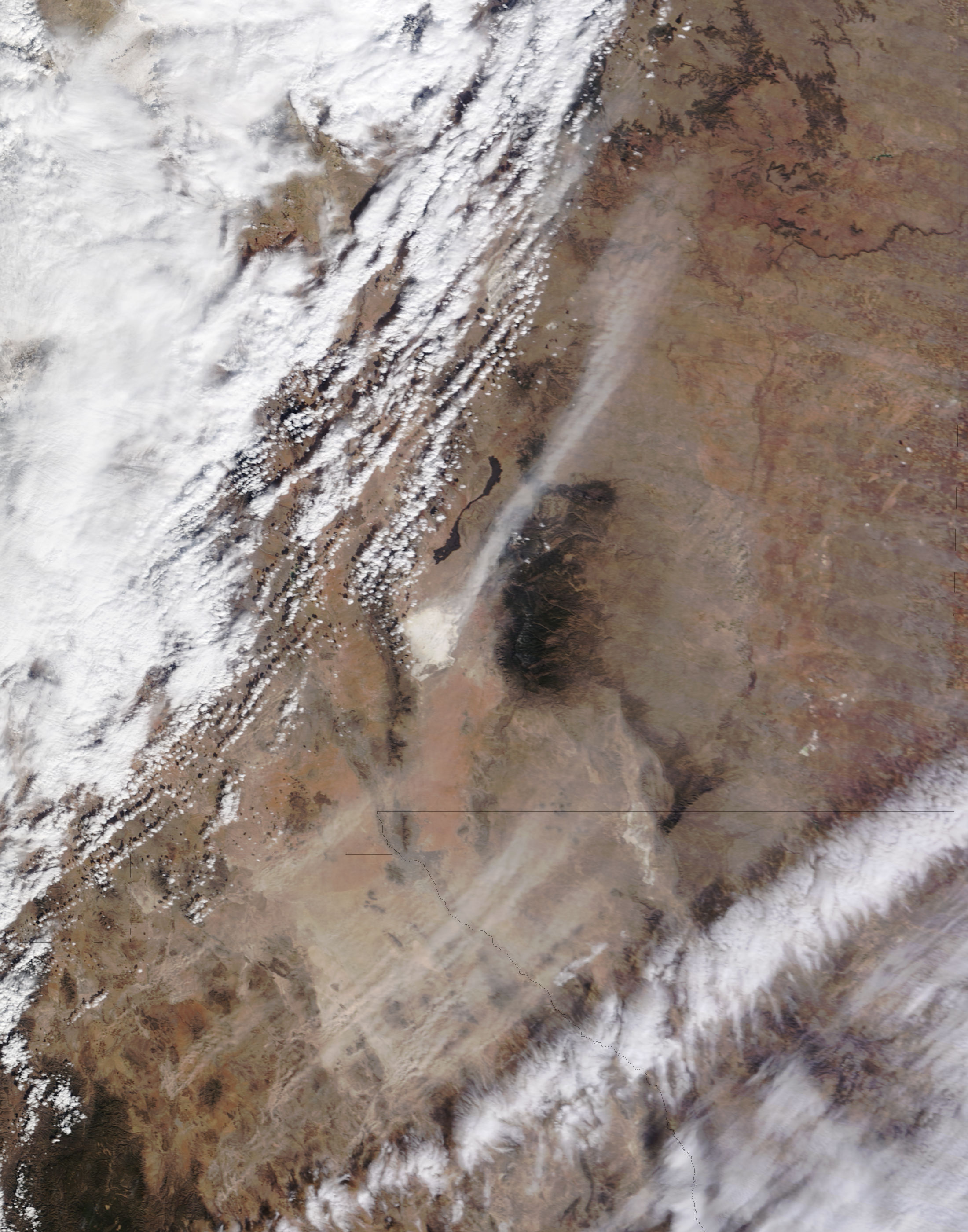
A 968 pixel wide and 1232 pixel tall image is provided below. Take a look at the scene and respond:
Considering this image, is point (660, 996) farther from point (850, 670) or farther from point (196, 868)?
point (196, 868)

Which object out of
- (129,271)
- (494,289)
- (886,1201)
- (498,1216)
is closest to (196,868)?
(498,1216)

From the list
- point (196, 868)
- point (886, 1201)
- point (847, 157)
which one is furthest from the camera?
point (196, 868)

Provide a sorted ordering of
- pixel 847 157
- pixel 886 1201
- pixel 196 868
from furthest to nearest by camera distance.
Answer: pixel 196 868
pixel 847 157
pixel 886 1201

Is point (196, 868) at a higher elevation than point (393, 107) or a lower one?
lower

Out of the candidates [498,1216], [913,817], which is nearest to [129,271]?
[913,817]

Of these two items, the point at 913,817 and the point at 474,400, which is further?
the point at 474,400

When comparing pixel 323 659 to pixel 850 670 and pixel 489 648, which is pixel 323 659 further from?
pixel 850 670

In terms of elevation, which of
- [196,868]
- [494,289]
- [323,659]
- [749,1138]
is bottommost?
[749,1138]
